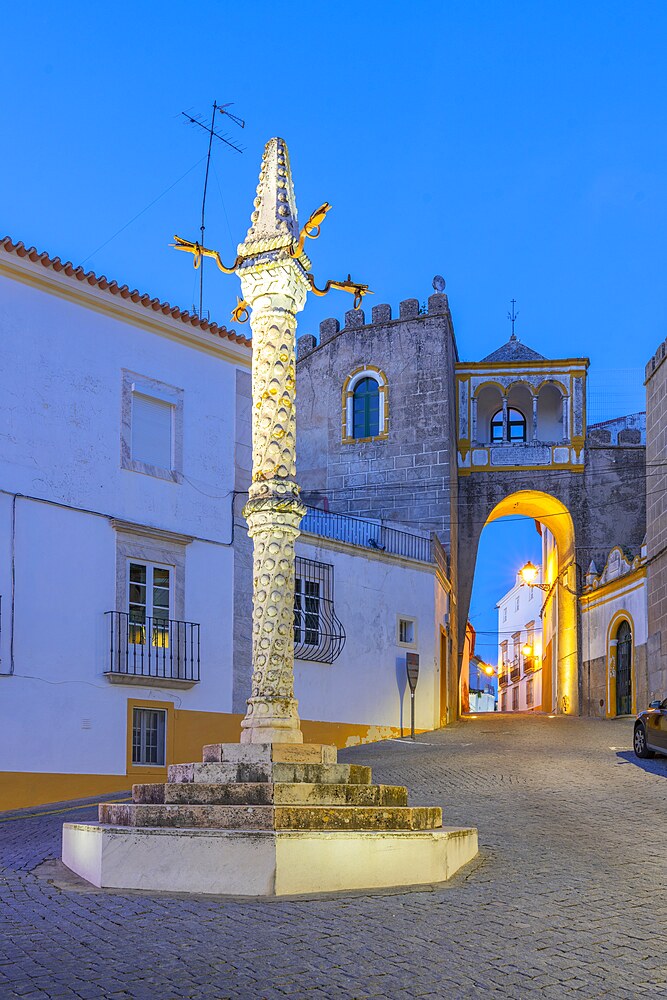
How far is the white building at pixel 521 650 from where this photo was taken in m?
47.1

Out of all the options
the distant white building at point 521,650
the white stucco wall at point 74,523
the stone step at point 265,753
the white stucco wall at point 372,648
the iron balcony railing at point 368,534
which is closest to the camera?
the stone step at point 265,753

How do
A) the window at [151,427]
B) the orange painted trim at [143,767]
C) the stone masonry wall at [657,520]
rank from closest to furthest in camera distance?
1. the orange painted trim at [143,767]
2. the window at [151,427]
3. the stone masonry wall at [657,520]

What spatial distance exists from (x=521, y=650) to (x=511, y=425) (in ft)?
67.6

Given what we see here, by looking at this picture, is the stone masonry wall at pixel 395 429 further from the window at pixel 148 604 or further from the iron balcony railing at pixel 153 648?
the iron balcony railing at pixel 153 648

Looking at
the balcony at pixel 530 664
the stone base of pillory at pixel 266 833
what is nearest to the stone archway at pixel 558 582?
the balcony at pixel 530 664

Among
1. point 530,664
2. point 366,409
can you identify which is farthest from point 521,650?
point 366,409

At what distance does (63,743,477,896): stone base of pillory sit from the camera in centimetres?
709

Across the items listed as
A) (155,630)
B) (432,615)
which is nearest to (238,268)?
(155,630)

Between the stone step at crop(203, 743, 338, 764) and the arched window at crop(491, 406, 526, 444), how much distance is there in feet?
81.2

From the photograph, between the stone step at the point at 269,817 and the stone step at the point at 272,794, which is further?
the stone step at the point at 272,794

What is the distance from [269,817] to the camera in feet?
24.1

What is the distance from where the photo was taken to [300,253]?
30.1ft

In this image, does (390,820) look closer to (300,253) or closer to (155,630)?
(300,253)

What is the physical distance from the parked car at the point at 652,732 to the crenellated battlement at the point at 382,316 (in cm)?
1439
